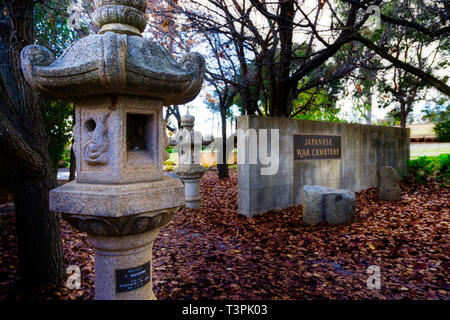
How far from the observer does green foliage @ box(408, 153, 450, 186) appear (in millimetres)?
10492

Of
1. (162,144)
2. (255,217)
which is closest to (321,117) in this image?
(255,217)

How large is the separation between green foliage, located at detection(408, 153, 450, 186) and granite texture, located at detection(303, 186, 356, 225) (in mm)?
6728

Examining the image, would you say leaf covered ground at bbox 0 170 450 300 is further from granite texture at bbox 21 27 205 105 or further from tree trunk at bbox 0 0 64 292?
granite texture at bbox 21 27 205 105

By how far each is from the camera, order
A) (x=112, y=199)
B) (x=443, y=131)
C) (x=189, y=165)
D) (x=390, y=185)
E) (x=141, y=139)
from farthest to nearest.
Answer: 1. (x=443, y=131)
2. (x=390, y=185)
3. (x=189, y=165)
4. (x=141, y=139)
5. (x=112, y=199)

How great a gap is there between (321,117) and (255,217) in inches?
297

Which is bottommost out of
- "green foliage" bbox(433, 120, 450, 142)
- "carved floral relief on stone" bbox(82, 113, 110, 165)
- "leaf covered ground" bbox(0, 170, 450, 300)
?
"leaf covered ground" bbox(0, 170, 450, 300)

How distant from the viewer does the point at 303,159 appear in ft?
24.4

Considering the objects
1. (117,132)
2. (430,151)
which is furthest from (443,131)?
(117,132)

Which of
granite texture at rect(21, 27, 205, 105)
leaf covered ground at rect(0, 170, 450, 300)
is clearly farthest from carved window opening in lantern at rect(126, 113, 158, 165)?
leaf covered ground at rect(0, 170, 450, 300)

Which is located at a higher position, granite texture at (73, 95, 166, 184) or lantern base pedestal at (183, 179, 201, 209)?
granite texture at (73, 95, 166, 184)

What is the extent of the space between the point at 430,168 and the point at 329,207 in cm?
765

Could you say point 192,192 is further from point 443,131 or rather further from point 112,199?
point 443,131

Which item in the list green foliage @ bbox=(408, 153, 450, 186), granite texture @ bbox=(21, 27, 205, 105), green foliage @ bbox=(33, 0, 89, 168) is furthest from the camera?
green foliage @ bbox=(408, 153, 450, 186)
